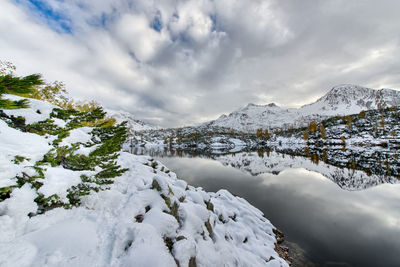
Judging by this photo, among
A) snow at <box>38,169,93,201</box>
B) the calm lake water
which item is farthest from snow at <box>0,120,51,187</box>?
the calm lake water

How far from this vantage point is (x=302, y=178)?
1236 inches

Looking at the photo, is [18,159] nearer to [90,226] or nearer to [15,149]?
[15,149]

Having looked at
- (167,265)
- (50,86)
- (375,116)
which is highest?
(375,116)

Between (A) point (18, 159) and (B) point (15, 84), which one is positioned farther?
(A) point (18, 159)

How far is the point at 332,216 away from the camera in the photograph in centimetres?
1619

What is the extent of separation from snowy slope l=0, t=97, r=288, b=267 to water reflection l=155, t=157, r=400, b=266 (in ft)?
22.0

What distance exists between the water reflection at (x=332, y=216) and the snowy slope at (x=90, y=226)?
22.0 ft

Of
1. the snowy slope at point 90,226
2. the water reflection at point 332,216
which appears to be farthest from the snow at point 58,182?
the water reflection at point 332,216

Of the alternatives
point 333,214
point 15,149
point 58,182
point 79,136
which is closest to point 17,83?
point 15,149

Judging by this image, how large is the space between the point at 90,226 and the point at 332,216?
21743 millimetres

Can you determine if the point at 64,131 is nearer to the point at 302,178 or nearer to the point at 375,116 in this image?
the point at 302,178

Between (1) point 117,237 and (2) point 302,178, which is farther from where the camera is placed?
(2) point 302,178

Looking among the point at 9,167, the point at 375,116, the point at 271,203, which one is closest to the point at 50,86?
the point at 9,167

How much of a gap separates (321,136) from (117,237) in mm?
174921
